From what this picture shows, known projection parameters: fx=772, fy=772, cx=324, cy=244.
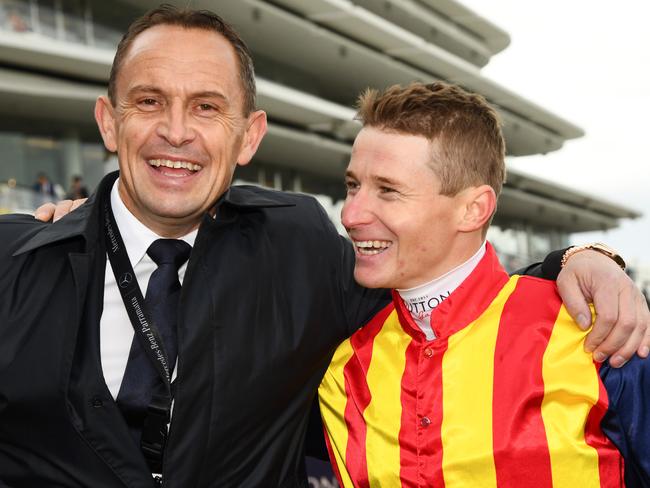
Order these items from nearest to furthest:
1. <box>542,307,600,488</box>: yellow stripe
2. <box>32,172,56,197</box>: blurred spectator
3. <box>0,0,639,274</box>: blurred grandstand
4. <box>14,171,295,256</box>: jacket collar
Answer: <box>542,307,600,488</box>: yellow stripe → <box>14,171,295,256</box>: jacket collar → <box>32,172,56,197</box>: blurred spectator → <box>0,0,639,274</box>: blurred grandstand

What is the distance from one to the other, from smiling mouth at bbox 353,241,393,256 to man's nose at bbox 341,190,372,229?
0.08 meters

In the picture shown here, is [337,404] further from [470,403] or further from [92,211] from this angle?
[92,211]

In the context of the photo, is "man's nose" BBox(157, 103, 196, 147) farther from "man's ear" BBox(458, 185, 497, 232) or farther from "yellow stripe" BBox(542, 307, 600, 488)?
"yellow stripe" BBox(542, 307, 600, 488)

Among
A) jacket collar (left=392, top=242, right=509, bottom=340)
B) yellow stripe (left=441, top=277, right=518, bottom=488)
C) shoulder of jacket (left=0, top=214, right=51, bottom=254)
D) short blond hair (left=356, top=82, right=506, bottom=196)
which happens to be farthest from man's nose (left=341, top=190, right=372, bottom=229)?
shoulder of jacket (left=0, top=214, right=51, bottom=254)

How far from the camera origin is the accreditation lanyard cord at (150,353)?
2467mm

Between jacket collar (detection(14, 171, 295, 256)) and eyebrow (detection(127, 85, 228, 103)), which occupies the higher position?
eyebrow (detection(127, 85, 228, 103))

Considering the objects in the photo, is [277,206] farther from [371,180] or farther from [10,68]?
[10,68]

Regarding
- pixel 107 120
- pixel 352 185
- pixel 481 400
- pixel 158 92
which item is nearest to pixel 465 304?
pixel 481 400

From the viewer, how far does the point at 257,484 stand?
270cm

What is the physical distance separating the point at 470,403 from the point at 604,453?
16.8 inches

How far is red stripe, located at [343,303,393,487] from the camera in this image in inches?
104

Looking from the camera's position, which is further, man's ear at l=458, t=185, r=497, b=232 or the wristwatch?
man's ear at l=458, t=185, r=497, b=232

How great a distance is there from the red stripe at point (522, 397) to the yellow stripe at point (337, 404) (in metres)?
0.58

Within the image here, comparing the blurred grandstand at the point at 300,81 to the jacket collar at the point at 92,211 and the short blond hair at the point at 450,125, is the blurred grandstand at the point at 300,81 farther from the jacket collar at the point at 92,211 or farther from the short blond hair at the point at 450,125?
the short blond hair at the point at 450,125
